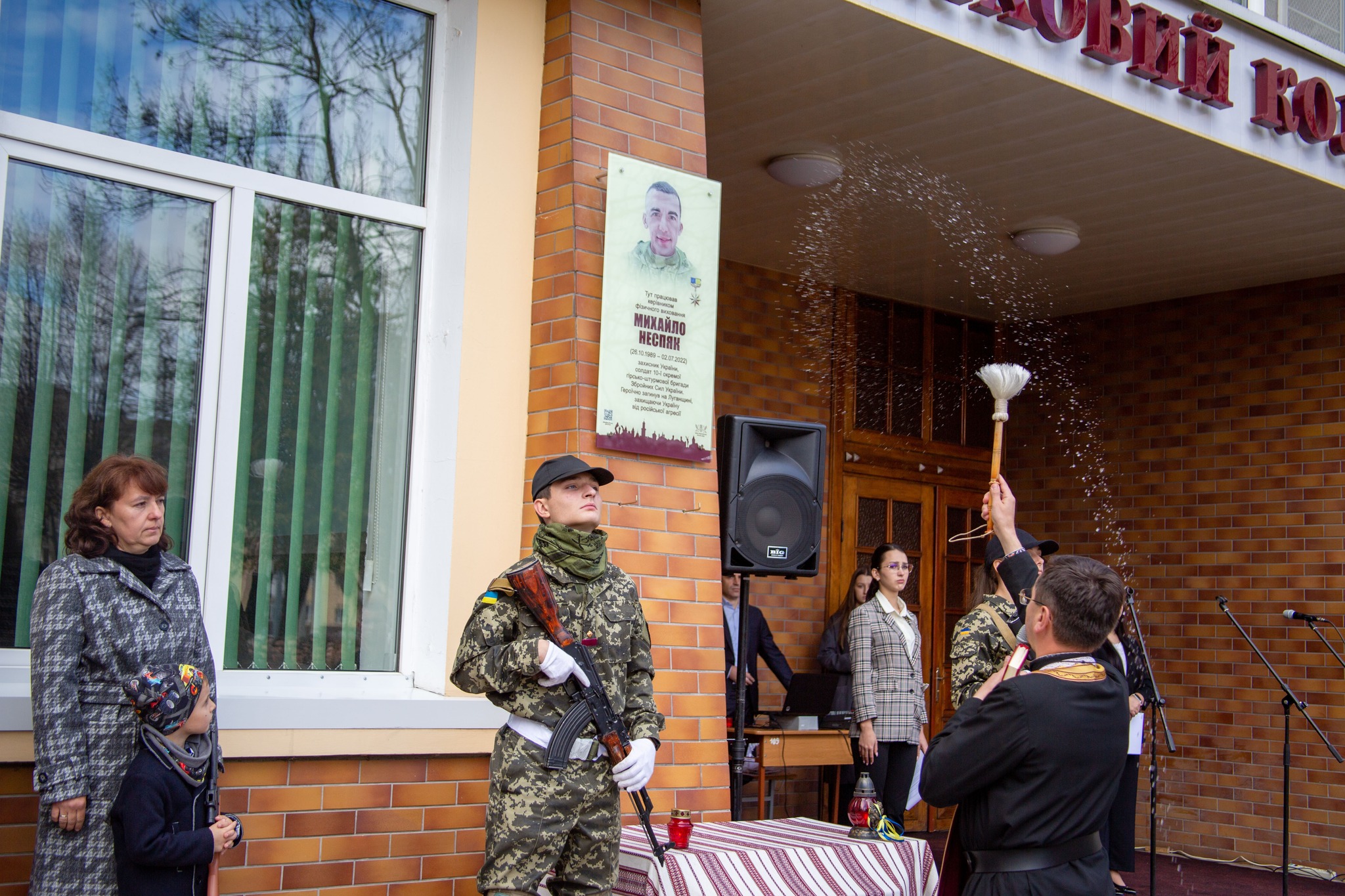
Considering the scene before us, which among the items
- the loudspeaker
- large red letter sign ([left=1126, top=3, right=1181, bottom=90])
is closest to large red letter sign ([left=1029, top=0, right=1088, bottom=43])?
large red letter sign ([left=1126, top=3, right=1181, bottom=90])

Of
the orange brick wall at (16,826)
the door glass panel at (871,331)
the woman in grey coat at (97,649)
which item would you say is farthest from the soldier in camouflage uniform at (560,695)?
the door glass panel at (871,331)

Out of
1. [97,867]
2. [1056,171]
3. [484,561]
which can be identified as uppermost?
[1056,171]

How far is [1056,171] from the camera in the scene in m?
6.86

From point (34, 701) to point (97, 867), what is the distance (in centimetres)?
46

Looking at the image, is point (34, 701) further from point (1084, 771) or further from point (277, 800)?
point (1084, 771)

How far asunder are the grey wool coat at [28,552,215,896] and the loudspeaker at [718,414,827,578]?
228 centimetres

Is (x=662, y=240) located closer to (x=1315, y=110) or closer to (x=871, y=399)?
(x=1315, y=110)

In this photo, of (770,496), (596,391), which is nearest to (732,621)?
(770,496)

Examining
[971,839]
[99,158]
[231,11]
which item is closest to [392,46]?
[231,11]

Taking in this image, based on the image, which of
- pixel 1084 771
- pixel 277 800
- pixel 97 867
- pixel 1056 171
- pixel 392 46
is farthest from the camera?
pixel 1056 171

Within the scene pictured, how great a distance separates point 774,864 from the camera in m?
4.16

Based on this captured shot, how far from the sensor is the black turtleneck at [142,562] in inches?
137

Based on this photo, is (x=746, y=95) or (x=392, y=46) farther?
(x=746, y=95)

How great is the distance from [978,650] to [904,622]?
3.01 metres
